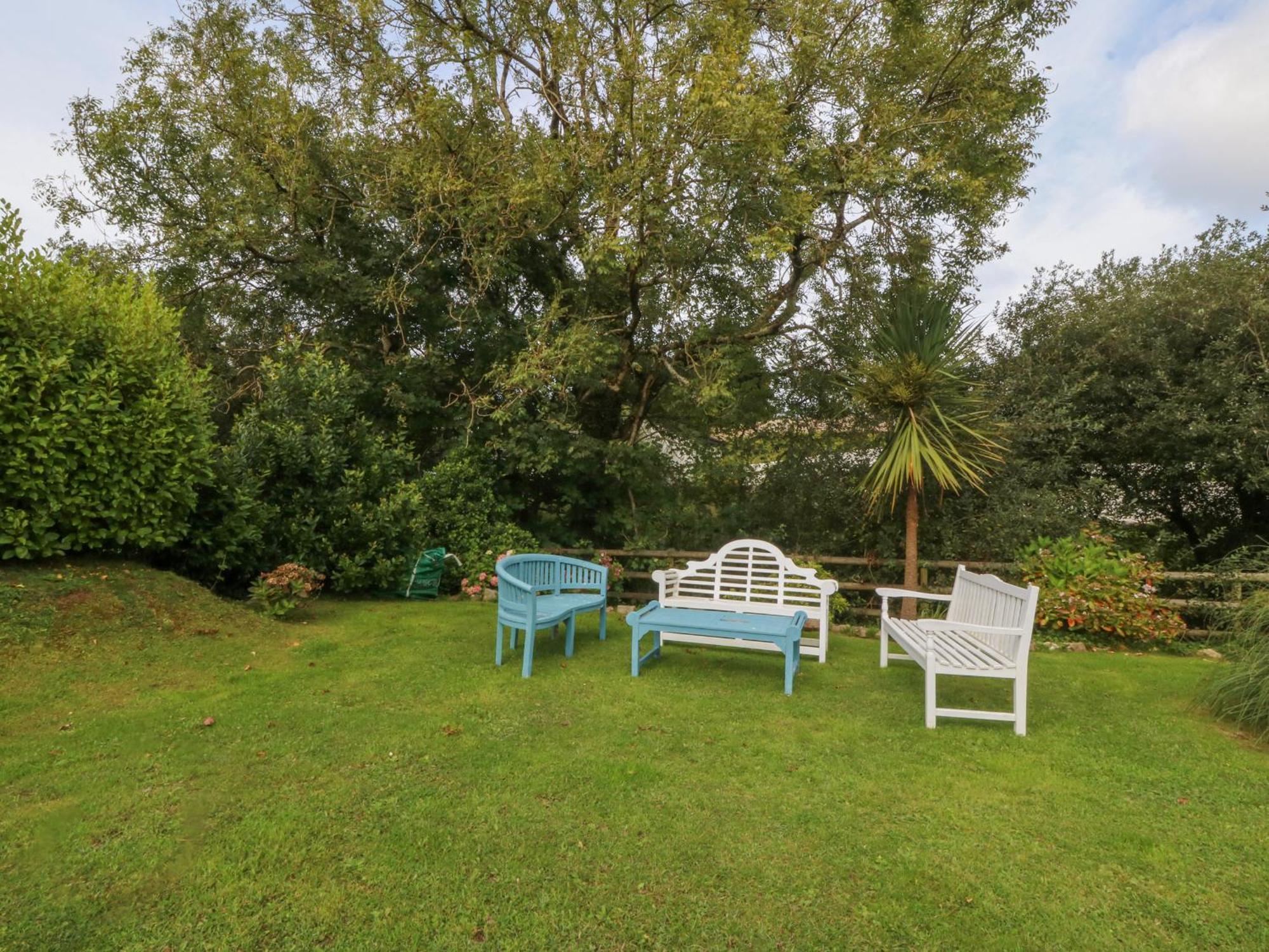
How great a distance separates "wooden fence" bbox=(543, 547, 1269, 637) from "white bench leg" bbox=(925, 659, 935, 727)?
281 cm

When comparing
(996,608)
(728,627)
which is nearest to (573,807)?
(728,627)

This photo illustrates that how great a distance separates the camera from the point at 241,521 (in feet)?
21.8

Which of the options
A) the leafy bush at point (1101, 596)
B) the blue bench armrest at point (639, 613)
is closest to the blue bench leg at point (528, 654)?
the blue bench armrest at point (639, 613)

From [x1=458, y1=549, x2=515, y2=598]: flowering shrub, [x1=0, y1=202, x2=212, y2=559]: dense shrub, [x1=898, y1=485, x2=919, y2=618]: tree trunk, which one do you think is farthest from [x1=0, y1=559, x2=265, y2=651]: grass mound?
[x1=898, y1=485, x2=919, y2=618]: tree trunk

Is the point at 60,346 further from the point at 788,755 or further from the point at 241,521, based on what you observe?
the point at 788,755

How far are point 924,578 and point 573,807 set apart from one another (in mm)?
6149

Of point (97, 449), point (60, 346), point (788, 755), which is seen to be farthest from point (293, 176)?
point (788, 755)

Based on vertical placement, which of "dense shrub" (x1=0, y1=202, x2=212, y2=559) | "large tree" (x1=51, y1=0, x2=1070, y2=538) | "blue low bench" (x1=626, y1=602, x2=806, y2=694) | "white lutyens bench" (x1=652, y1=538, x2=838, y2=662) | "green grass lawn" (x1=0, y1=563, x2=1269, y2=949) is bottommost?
"green grass lawn" (x1=0, y1=563, x2=1269, y2=949)

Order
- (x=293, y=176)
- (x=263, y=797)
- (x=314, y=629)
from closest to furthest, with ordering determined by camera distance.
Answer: (x=263, y=797) → (x=314, y=629) → (x=293, y=176)

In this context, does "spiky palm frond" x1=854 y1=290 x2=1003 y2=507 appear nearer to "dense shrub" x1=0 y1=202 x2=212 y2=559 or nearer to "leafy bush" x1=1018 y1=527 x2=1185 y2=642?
"leafy bush" x1=1018 y1=527 x2=1185 y2=642

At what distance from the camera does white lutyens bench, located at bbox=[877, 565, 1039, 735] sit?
418 cm

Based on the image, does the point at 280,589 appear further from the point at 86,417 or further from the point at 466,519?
the point at 466,519

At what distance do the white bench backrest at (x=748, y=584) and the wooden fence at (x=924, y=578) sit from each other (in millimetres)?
1182

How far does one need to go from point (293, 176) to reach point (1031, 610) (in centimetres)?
902
